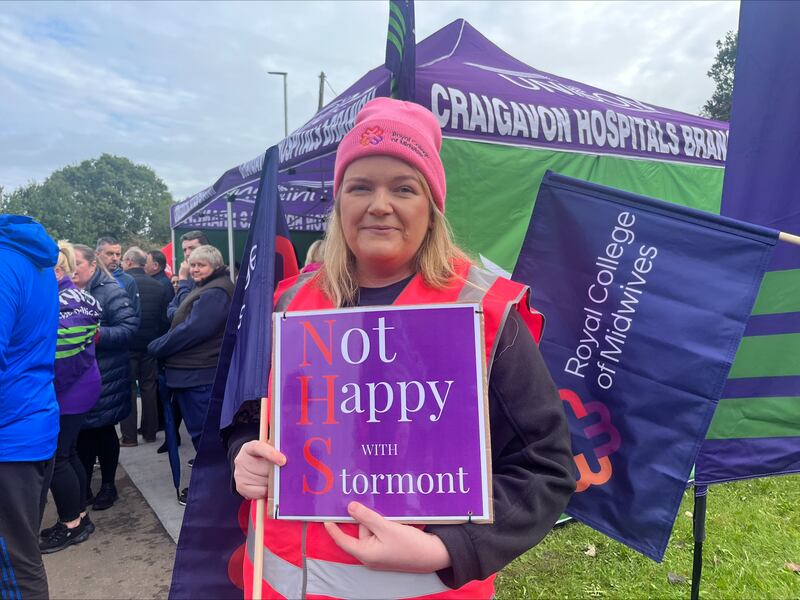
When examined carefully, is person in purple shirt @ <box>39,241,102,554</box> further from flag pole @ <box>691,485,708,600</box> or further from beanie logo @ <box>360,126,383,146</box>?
flag pole @ <box>691,485,708,600</box>

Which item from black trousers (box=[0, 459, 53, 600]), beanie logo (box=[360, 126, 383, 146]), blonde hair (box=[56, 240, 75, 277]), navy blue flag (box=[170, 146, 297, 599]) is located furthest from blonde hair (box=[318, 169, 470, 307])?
blonde hair (box=[56, 240, 75, 277])

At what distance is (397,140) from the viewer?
3.92 ft

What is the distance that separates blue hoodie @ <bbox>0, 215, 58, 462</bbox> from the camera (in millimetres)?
2229

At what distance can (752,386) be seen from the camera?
2.04 m

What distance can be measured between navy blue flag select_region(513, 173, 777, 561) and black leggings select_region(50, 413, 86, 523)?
3208mm

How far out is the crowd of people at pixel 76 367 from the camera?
2.28 meters

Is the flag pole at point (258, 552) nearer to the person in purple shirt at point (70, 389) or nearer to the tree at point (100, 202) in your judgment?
the person in purple shirt at point (70, 389)

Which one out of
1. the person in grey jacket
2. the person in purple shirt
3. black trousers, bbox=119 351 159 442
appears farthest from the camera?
black trousers, bbox=119 351 159 442

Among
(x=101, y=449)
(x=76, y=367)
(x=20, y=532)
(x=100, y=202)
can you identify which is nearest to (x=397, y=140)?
(x=20, y=532)

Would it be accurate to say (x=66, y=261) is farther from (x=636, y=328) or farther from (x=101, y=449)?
(x=636, y=328)

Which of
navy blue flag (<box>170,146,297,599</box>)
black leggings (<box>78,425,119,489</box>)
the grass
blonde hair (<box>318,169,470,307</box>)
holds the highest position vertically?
blonde hair (<box>318,169,470,307</box>)

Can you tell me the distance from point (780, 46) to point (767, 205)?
1.79ft

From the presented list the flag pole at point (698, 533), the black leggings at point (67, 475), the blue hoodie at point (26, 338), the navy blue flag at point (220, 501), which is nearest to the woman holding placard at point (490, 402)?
the navy blue flag at point (220, 501)

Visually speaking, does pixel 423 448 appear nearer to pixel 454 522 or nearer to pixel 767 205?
pixel 454 522
